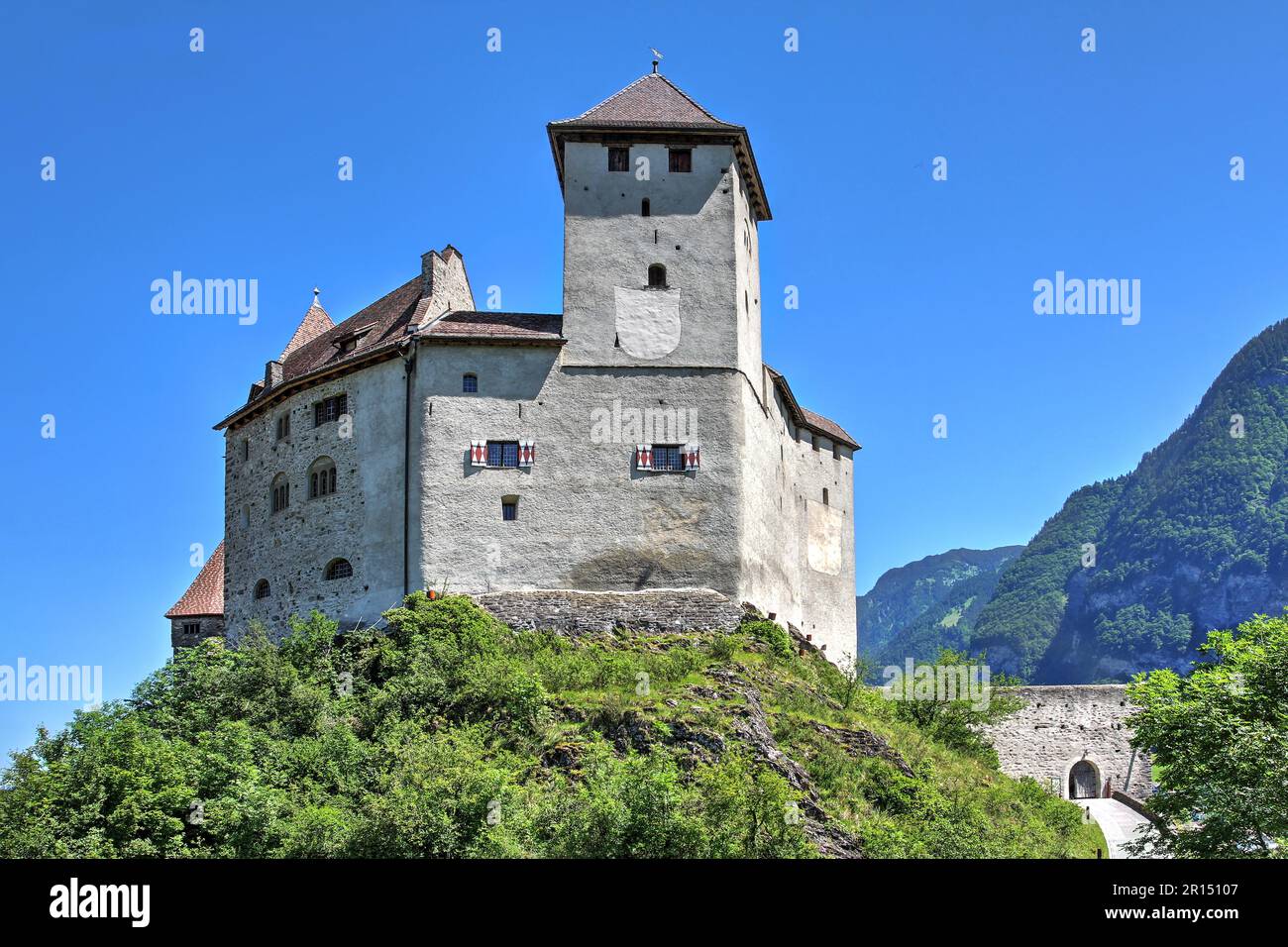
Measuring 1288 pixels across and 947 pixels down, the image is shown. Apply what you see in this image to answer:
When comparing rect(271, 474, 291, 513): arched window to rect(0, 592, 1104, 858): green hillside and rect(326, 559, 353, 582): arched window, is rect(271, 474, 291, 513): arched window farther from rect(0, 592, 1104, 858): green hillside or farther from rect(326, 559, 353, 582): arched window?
rect(0, 592, 1104, 858): green hillside

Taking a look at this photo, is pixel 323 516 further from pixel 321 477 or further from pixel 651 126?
pixel 651 126

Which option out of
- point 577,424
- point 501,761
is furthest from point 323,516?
point 501,761

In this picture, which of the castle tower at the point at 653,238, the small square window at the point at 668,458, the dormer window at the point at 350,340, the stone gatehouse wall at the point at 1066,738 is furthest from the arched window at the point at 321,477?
the stone gatehouse wall at the point at 1066,738

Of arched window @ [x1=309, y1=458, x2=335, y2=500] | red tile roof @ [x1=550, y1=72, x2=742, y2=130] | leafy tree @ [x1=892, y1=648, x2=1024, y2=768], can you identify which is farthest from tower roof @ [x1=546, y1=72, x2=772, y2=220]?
leafy tree @ [x1=892, y1=648, x2=1024, y2=768]

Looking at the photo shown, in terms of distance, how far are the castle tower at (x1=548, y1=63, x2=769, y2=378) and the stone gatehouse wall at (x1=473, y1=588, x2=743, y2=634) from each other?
8.44 m

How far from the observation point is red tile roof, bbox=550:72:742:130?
55.2 metres

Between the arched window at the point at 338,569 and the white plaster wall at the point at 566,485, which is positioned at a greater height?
the white plaster wall at the point at 566,485

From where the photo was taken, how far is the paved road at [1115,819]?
54944mm

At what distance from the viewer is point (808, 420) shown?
228 feet

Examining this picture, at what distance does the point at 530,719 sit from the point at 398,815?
8.88 meters

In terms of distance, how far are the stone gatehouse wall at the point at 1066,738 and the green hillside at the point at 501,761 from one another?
14479mm

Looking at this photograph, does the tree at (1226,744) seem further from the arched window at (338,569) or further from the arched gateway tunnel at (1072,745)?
the arched window at (338,569)

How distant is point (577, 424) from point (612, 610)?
6.82 m
